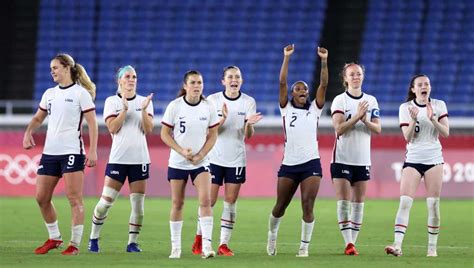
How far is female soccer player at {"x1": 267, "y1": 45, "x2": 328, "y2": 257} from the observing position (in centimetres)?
1322

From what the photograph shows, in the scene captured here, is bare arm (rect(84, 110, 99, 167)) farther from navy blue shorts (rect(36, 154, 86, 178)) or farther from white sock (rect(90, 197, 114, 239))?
white sock (rect(90, 197, 114, 239))

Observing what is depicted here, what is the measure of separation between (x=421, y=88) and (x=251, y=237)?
3.99 metres

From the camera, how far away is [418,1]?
3419 centimetres

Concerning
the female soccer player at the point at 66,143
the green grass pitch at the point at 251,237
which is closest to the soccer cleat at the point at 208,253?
the green grass pitch at the point at 251,237

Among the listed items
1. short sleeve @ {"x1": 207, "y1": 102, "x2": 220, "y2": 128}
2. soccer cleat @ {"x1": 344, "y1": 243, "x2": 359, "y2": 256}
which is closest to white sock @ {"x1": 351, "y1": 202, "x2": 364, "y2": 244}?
soccer cleat @ {"x1": 344, "y1": 243, "x2": 359, "y2": 256}

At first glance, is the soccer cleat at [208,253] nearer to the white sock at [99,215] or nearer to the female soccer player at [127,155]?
the female soccer player at [127,155]

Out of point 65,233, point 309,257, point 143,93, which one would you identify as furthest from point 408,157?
point 143,93

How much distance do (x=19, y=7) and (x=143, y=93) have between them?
5217 millimetres

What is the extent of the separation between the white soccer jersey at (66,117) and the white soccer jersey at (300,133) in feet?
7.72

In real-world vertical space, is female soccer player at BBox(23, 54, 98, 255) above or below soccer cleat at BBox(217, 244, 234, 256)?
above

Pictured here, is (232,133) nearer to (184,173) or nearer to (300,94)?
(300,94)

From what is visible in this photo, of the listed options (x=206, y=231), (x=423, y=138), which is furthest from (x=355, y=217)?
(x=206, y=231)

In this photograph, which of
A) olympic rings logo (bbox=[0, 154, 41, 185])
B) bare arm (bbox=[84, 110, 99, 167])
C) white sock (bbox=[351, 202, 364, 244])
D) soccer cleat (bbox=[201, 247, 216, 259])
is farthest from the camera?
olympic rings logo (bbox=[0, 154, 41, 185])

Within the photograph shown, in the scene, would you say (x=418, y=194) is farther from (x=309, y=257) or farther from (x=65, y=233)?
(x=309, y=257)
